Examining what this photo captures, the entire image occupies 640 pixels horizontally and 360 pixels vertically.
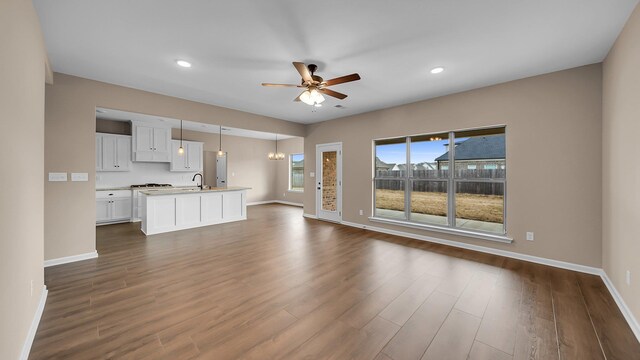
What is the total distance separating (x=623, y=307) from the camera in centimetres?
228

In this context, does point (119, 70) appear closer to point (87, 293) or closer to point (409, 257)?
point (87, 293)

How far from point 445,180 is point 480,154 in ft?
2.35

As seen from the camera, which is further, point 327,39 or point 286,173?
point 286,173

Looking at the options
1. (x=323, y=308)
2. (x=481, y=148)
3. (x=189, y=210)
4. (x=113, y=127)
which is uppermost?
(x=113, y=127)

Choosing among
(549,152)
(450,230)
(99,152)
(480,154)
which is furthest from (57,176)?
(549,152)

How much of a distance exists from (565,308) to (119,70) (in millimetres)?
5937

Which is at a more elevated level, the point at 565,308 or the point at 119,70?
the point at 119,70

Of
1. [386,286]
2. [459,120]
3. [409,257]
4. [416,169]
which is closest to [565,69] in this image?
[459,120]

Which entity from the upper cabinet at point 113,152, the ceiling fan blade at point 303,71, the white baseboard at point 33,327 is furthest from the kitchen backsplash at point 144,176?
the ceiling fan blade at point 303,71

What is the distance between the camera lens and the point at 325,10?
2.11m

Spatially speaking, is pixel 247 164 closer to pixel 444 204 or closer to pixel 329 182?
pixel 329 182

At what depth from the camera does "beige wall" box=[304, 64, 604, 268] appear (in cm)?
314

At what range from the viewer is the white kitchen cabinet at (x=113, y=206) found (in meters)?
5.87

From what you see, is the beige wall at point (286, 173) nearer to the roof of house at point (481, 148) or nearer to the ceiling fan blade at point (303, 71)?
the roof of house at point (481, 148)
